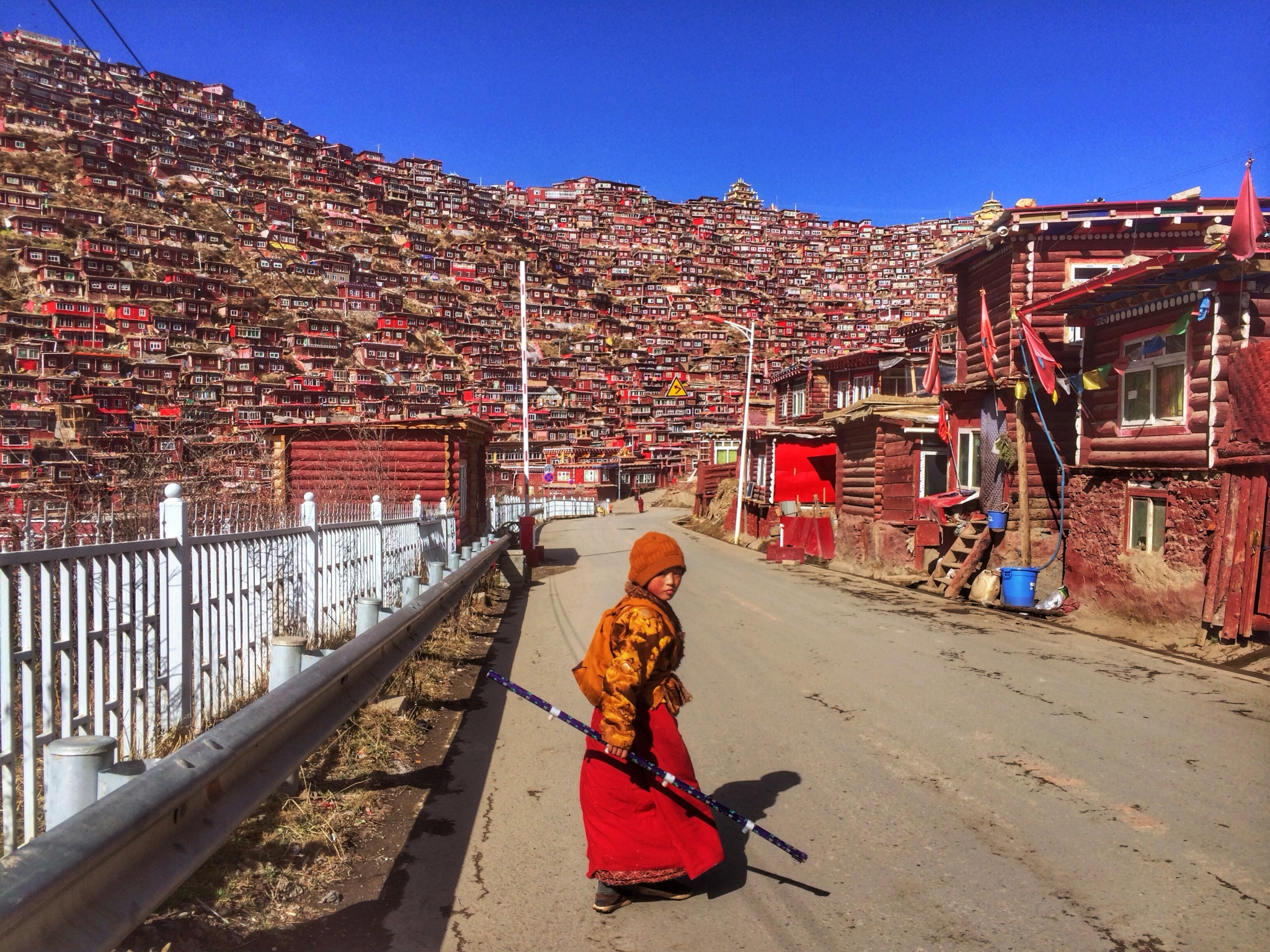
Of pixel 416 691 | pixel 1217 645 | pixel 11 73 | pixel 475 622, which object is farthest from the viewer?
pixel 11 73

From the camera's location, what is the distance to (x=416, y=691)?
7219mm

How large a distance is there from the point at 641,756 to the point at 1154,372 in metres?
13.0

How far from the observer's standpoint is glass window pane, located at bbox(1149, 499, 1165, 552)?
39.9 feet

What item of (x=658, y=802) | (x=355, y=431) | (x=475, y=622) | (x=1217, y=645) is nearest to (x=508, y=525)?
(x=355, y=431)

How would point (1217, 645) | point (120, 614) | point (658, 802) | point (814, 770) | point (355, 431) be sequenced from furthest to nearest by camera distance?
point (355, 431) → point (1217, 645) → point (814, 770) → point (120, 614) → point (658, 802)

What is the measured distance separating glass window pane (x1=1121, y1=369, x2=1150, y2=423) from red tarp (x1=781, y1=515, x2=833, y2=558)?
11.0m

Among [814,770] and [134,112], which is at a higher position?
[134,112]

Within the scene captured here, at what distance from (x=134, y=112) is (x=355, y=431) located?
141 meters

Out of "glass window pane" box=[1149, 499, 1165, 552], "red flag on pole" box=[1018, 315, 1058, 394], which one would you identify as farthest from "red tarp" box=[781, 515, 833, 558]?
"glass window pane" box=[1149, 499, 1165, 552]

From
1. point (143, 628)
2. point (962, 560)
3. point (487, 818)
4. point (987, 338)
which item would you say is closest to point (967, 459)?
point (987, 338)

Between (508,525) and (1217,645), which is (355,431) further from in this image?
(1217,645)

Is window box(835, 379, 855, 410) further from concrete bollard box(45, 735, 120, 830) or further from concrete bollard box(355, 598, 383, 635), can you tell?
concrete bollard box(45, 735, 120, 830)

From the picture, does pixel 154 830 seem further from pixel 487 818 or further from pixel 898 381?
pixel 898 381

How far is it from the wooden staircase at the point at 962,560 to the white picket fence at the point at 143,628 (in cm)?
1198
